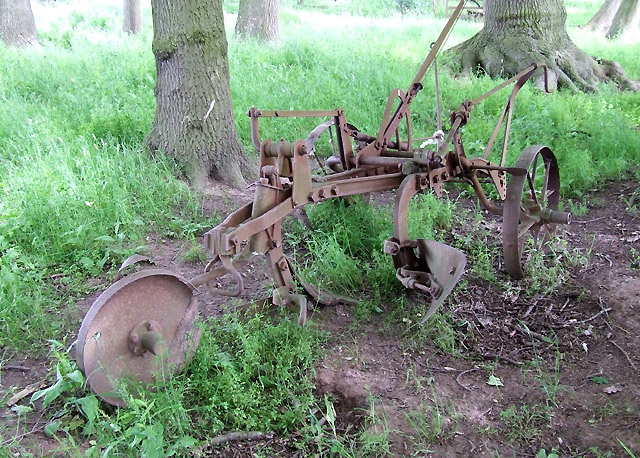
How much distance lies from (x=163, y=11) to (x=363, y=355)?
142 inches

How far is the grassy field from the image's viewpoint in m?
2.79

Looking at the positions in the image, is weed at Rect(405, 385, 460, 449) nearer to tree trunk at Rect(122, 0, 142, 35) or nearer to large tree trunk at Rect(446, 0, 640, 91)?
large tree trunk at Rect(446, 0, 640, 91)

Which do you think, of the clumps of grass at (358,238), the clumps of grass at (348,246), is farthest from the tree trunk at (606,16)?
the clumps of grass at (348,246)

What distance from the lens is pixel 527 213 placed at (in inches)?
167

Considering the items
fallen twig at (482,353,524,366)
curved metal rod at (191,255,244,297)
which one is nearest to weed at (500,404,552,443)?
fallen twig at (482,353,524,366)

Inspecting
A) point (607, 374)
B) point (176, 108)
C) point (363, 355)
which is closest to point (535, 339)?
point (607, 374)

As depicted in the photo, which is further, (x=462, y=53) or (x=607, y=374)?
(x=462, y=53)

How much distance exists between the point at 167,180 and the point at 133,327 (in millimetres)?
2588

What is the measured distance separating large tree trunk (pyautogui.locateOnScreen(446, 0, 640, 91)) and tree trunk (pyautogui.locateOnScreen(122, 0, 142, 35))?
22.4 feet

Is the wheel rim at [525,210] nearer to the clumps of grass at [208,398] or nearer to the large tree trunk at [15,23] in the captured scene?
the clumps of grass at [208,398]

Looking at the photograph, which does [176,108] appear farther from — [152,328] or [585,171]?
[585,171]

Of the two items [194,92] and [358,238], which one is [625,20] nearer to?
[194,92]

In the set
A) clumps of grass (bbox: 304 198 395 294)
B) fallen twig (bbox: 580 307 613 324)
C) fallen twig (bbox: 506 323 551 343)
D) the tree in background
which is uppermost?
the tree in background

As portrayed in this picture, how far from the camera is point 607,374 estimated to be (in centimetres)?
317
